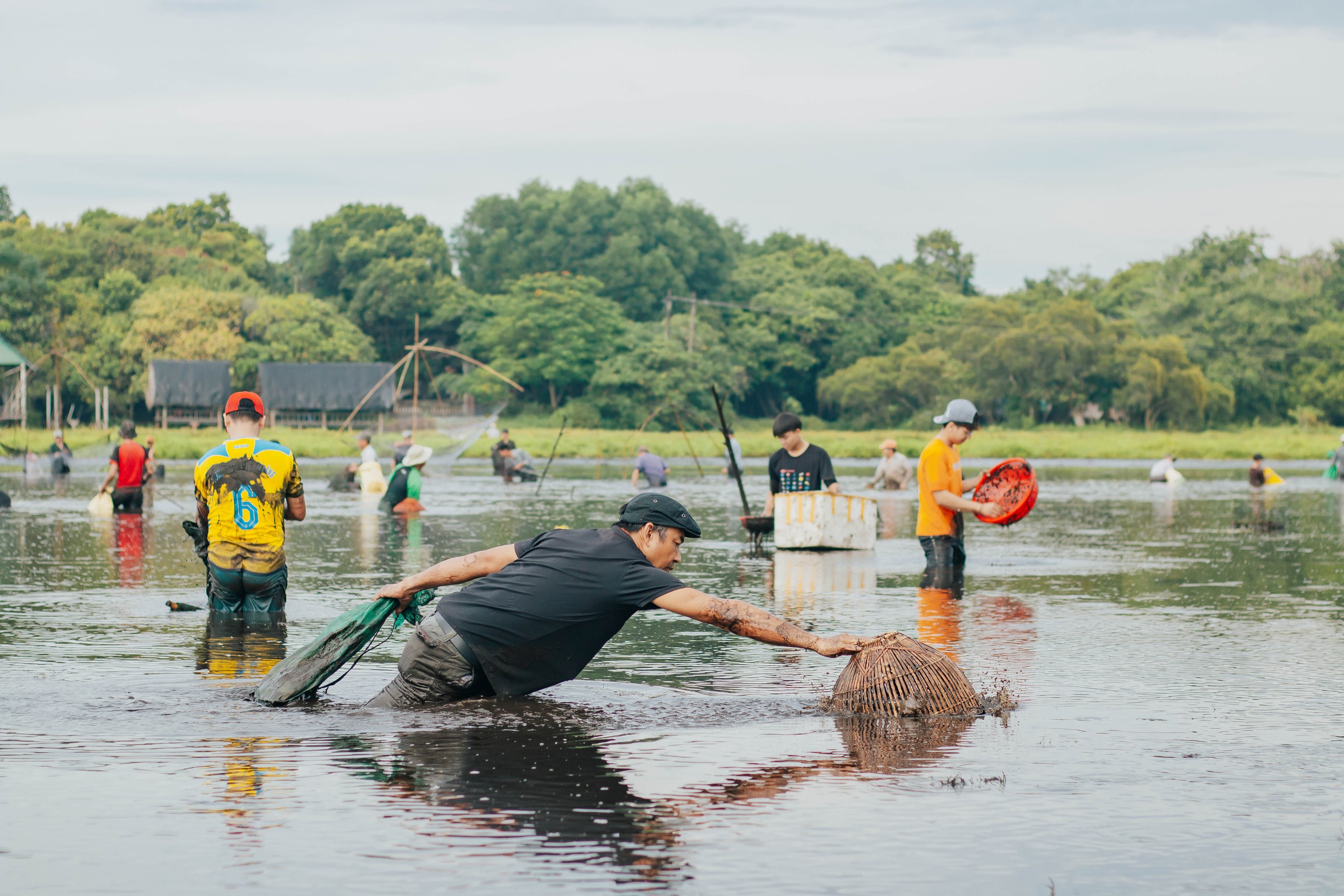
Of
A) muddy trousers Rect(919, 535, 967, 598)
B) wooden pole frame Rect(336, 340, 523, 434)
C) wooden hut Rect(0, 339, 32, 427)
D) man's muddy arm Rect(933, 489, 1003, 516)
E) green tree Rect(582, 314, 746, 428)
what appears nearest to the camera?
man's muddy arm Rect(933, 489, 1003, 516)

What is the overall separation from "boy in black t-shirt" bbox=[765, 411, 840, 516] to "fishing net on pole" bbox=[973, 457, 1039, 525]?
195 cm

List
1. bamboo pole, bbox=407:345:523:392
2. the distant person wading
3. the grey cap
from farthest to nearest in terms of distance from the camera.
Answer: bamboo pole, bbox=407:345:523:392 → the distant person wading → the grey cap

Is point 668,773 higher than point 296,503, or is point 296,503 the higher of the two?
point 296,503

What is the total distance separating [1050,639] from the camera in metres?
10.5

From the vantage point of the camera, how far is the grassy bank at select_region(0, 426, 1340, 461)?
55812 mm

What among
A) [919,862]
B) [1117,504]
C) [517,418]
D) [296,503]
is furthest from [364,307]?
[919,862]

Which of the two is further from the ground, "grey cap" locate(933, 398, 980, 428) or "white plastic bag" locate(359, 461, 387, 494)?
"grey cap" locate(933, 398, 980, 428)

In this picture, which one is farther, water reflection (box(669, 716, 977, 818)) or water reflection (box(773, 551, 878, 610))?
water reflection (box(773, 551, 878, 610))

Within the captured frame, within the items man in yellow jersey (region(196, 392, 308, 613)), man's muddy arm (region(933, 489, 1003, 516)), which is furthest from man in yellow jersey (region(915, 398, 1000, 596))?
man in yellow jersey (region(196, 392, 308, 613))

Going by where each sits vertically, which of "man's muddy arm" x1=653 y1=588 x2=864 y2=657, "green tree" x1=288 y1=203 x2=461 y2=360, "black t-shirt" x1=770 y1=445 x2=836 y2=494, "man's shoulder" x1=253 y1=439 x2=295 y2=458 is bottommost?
"man's muddy arm" x1=653 y1=588 x2=864 y2=657

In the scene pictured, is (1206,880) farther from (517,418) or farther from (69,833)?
(517,418)

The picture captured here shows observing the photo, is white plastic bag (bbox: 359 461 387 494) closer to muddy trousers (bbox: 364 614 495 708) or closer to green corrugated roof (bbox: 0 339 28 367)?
green corrugated roof (bbox: 0 339 28 367)

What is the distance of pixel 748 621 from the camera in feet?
22.2

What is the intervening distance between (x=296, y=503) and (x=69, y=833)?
4641 millimetres
